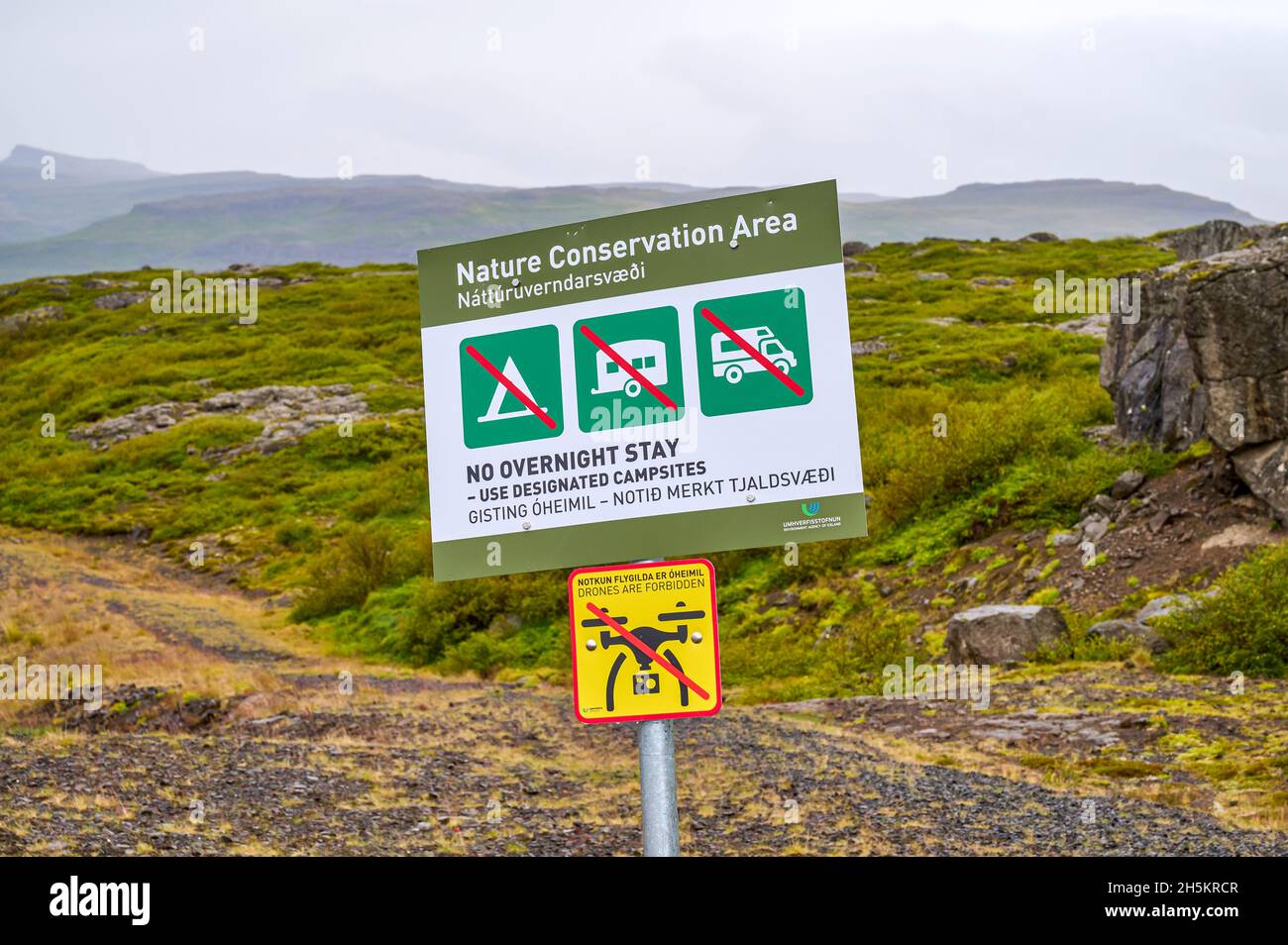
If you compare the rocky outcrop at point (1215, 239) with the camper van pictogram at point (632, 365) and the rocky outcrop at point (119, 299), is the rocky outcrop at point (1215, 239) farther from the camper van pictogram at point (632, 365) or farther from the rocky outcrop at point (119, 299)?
the rocky outcrop at point (119, 299)

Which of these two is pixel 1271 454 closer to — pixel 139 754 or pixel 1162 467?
pixel 1162 467

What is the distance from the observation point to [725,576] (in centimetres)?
2331

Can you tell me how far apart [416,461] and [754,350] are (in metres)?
35.8

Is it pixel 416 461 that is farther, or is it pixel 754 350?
pixel 416 461

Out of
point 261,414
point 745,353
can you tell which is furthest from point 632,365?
point 261,414

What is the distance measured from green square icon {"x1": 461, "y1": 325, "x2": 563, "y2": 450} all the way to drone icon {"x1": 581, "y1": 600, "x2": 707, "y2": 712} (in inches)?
27.6

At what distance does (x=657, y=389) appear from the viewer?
12.4 ft

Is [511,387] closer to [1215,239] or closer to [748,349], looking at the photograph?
[748,349]

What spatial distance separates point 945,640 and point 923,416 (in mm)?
13330

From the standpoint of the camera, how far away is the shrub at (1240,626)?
13.7 m

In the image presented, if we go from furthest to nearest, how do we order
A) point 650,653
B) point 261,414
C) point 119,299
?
point 119,299 → point 261,414 → point 650,653

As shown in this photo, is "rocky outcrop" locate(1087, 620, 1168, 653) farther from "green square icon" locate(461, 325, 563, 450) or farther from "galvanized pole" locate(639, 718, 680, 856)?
"green square icon" locate(461, 325, 563, 450)

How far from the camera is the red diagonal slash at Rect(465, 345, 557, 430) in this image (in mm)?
3906

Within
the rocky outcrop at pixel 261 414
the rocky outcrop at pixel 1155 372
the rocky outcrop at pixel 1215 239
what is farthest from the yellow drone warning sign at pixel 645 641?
the rocky outcrop at pixel 261 414
